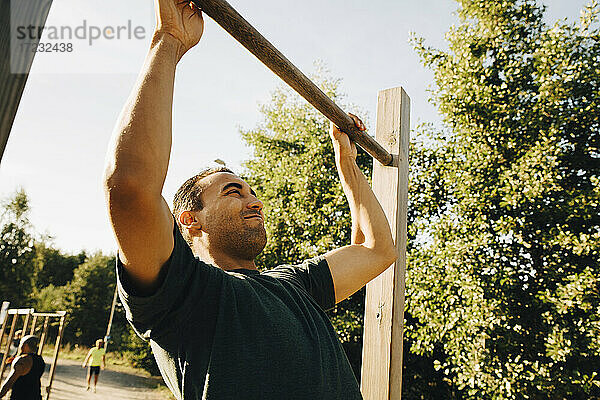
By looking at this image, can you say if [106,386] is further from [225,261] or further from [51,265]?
[51,265]

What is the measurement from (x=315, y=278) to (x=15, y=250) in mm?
27032

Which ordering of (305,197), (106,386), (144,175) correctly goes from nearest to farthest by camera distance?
(144,175) < (305,197) < (106,386)

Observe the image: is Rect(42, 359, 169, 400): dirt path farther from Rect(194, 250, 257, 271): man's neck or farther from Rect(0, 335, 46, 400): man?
Rect(194, 250, 257, 271): man's neck

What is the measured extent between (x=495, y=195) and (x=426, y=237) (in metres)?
1.48

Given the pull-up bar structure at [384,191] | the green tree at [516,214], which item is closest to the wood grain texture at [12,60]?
the pull-up bar structure at [384,191]

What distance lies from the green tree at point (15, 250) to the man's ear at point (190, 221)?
26.4 meters

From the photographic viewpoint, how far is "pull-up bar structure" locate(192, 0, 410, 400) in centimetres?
139

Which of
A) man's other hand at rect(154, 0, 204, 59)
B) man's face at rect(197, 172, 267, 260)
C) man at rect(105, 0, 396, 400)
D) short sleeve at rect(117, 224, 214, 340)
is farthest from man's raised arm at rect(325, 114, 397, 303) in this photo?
man's other hand at rect(154, 0, 204, 59)

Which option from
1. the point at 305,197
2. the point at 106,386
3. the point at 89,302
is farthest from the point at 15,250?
the point at 305,197

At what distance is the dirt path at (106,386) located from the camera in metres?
12.0

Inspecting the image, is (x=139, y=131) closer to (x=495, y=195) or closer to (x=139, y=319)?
(x=139, y=319)

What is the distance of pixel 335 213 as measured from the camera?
930 cm

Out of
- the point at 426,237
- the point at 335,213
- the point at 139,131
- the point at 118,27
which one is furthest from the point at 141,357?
the point at 139,131

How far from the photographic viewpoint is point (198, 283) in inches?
38.9
